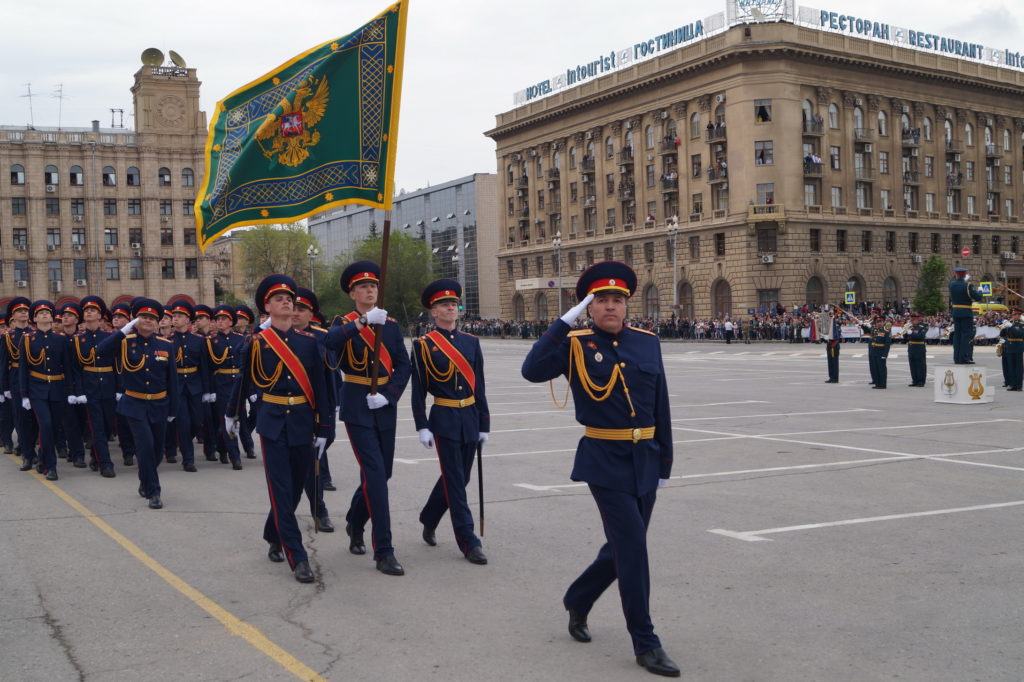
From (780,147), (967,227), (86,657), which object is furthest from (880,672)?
(967,227)


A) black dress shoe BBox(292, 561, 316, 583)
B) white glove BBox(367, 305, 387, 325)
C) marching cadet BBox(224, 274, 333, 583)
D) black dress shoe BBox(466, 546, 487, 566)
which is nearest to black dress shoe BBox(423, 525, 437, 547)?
black dress shoe BBox(466, 546, 487, 566)

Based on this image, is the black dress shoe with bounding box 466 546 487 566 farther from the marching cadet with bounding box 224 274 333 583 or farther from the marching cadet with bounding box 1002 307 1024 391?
the marching cadet with bounding box 1002 307 1024 391

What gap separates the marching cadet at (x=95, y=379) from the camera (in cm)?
1243

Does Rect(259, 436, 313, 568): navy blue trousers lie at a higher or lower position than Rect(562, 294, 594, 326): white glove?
lower

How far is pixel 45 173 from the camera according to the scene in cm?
8588

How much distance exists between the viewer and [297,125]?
810cm

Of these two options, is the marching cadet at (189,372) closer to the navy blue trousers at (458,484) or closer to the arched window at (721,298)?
the navy blue trousers at (458,484)

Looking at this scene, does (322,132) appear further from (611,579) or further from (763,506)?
(763,506)

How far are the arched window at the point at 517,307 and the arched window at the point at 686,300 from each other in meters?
20.9

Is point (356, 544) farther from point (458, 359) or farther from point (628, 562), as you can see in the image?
point (628, 562)

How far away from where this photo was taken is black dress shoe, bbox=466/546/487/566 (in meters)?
7.37

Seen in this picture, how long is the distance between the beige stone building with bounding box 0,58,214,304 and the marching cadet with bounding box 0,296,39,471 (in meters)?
74.2

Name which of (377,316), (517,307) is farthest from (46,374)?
(517,307)

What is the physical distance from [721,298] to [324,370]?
66616 mm
